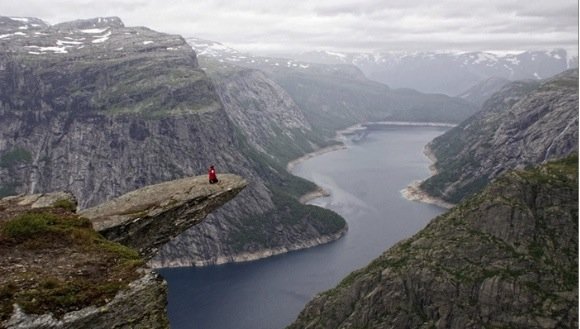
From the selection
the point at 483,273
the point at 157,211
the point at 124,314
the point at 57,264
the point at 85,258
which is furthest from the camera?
the point at 483,273

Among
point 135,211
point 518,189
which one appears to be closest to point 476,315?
point 518,189

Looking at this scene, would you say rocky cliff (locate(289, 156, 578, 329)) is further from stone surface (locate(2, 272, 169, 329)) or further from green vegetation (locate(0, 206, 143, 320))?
stone surface (locate(2, 272, 169, 329))

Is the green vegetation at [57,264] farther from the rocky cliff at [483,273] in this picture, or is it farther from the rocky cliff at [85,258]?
the rocky cliff at [483,273]

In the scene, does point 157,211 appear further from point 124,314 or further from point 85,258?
point 124,314

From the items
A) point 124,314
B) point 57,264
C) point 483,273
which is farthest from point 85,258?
point 483,273

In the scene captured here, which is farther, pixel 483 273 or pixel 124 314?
pixel 483 273

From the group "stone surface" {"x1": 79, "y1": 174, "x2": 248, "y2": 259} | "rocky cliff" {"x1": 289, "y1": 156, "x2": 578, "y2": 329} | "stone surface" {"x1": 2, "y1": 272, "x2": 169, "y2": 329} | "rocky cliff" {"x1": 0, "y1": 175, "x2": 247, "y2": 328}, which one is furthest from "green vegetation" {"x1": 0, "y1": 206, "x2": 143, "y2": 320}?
"rocky cliff" {"x1": 289, "y1": 156, "x2": 578, "y2": 329}

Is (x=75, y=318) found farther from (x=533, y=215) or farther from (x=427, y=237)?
(x=533, y=215)

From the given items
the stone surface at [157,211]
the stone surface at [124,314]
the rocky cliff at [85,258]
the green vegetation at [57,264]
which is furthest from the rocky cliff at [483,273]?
the stone surface at [124,314]
